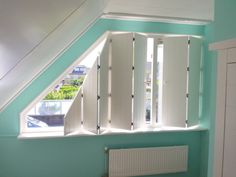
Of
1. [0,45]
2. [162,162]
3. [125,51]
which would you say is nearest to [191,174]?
[162,162]

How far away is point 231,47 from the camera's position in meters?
1.13

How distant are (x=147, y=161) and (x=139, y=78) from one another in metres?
1.22

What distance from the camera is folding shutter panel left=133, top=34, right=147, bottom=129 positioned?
3252mm

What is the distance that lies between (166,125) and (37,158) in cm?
191

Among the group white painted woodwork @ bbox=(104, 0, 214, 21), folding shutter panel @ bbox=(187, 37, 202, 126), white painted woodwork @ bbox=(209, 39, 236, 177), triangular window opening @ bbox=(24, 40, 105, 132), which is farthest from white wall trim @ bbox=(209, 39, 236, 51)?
folding shutter panel @ bbox=(187, 37, 202, 126)

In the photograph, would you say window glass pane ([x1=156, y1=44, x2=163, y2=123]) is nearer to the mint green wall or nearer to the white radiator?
the mint green wall

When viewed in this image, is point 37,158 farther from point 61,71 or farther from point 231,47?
point 231,47

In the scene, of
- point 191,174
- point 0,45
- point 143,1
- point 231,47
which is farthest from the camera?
point 191,174

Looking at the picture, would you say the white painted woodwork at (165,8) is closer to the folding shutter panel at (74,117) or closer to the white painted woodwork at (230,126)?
the folding shutter panel at (74,117)

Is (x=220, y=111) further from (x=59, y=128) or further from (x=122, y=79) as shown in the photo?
(x=59, y=128)

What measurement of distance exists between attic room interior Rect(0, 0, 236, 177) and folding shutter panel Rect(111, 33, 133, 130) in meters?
0.01

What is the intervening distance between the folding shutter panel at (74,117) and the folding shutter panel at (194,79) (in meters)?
1.67

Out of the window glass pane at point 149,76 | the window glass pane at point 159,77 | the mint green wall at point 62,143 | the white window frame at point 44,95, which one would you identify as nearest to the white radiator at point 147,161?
the mint green wall at point 62,143

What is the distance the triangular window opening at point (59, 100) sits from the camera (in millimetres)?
3213
